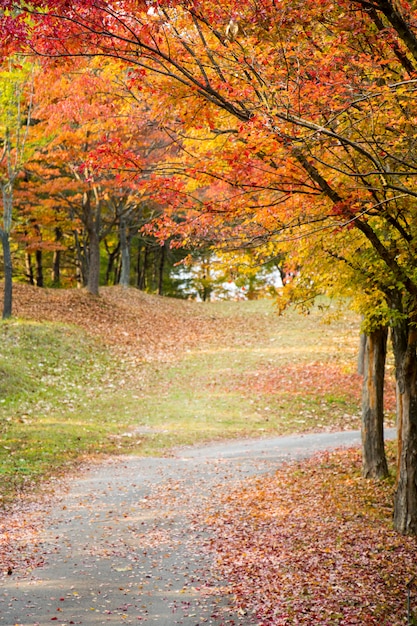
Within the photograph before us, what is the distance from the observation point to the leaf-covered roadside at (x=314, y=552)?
6.52m

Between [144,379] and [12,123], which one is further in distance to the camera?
[144,379]

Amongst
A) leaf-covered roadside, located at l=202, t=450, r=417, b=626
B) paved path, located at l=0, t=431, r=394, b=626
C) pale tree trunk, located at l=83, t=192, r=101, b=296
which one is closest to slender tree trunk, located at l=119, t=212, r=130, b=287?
pale tree trunk, located at l=83, t=192, r=101, b=296

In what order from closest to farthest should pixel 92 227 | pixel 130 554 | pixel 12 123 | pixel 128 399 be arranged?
1. pixel 130 554
2. pixel 128 399
3. pixel 12 123
4. pixel 92 227

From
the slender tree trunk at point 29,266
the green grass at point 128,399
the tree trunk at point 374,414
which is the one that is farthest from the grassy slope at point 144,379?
the slender tree trunk at point 29,266

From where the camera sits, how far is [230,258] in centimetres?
867

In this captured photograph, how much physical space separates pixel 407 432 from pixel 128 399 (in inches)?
497

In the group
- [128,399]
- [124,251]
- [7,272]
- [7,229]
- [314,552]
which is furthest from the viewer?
[124,251]

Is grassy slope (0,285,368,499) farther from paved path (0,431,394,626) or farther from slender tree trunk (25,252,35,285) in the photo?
slender tree trunk (25,252,35,285)

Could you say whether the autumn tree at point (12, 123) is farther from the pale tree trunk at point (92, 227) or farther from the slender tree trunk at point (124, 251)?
the slender tree trunk at point (124, 251)

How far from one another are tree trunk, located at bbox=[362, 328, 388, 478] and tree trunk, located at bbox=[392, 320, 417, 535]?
285 centimetres

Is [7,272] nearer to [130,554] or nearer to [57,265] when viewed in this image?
[57,265]

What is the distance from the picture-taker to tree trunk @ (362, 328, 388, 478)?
11875 mm

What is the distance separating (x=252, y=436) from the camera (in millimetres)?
17438

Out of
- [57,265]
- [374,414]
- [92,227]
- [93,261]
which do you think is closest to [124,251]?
[57,265]
